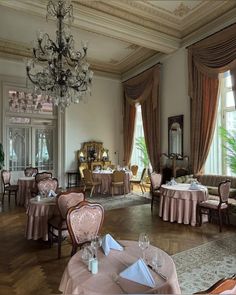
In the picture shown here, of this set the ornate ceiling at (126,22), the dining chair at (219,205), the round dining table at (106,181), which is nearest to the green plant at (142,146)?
the round dining table at (106,181)

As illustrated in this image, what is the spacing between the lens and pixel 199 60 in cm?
696

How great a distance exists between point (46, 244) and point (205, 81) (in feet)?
19.1

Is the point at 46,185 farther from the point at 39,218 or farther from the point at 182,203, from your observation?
the point at 182,203

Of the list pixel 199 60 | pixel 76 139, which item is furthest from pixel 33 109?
pixel 199 60

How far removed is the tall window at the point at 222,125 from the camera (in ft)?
23.4

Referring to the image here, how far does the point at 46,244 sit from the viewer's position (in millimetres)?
4195

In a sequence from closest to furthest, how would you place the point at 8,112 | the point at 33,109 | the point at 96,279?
the point at 96,279 < the point at 8,112 < the point at 33,109

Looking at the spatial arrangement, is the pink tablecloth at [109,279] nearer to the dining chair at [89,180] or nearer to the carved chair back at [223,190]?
the carved chair back at [223,190]

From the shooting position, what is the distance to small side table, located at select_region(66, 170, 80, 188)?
1012 centimetres

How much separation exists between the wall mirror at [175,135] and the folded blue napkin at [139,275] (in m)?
6.52

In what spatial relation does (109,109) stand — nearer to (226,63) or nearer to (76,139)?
(76,139)

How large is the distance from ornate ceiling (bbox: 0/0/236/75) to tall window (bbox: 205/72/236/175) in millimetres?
1754

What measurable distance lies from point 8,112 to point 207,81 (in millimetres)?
7006

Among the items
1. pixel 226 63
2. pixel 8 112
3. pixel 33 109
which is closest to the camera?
pixel 226 63
